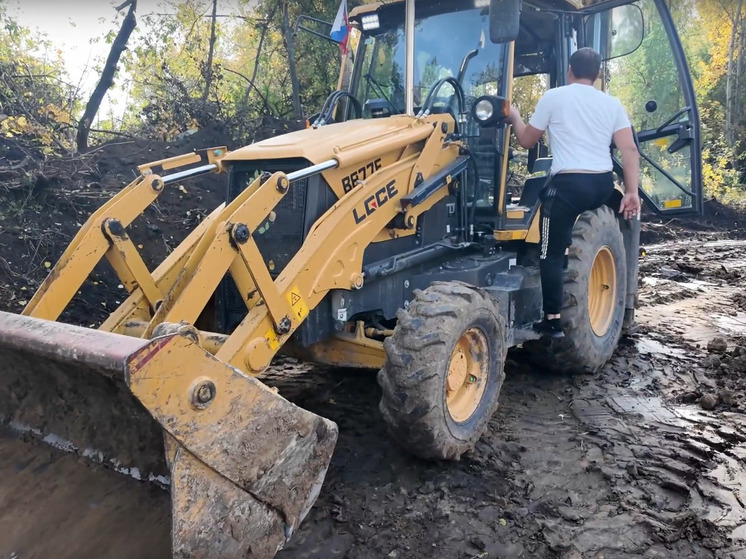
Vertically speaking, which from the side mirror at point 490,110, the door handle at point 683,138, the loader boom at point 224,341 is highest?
the side mirror at point 490,110

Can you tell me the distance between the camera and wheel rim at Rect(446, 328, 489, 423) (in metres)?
3.47

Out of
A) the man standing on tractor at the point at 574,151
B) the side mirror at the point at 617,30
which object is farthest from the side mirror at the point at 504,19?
the side mirror at the point at 617,30

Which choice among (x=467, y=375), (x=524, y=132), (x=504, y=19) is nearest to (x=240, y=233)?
(x=467, y=375)

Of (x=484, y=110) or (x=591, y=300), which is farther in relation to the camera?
(x=591, y=300)

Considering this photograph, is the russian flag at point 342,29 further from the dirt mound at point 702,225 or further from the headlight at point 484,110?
the dirt mound at point 702,225

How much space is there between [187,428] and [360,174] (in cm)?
195

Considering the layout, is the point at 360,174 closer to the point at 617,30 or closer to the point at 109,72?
the point at 617,30

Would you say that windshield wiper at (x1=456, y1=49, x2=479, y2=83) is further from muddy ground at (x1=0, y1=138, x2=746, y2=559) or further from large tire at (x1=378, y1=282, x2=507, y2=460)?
muddy ground at (x1=0, y1=138, x2=746, y2=559)

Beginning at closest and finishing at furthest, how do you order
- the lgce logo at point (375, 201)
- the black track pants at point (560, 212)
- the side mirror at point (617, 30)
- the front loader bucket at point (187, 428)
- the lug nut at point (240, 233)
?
the front loader bucket at point (187, 428) < the lug nut at point (240, 233) < the lgce logo at point (375, 201) < the black track pants at point (560, 212) < the side mirror at point (617, 30)

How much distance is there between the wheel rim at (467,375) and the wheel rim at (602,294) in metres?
1.91

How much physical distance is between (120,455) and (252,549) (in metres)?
0.78

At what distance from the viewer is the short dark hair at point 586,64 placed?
4.04 meters

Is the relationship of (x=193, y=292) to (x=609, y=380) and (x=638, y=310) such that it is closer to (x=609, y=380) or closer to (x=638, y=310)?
(x=609, y=380)

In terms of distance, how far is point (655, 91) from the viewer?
5145 millimetres
